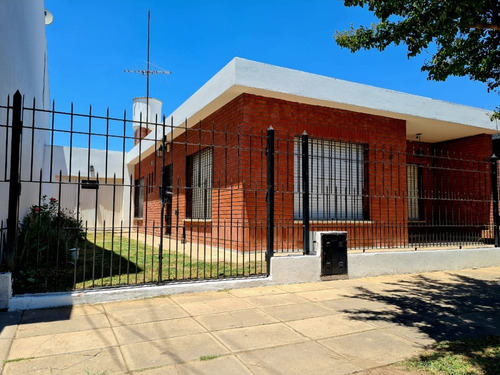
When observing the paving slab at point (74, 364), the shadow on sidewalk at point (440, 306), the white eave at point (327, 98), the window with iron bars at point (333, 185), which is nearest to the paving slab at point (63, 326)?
the paving slab at point (74, 364)

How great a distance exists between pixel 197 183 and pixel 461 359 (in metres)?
9.32

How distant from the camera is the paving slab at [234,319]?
3.84 meters

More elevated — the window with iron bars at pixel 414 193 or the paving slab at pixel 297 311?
the window with iron bars at pixel 414 193

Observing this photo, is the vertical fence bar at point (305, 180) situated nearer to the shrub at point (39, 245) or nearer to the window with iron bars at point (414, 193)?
the shrub at point (39, 245)

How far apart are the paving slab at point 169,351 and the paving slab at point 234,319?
361mm

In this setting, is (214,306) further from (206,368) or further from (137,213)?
(137,213)

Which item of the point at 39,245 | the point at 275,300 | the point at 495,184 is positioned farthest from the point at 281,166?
the point at 39,245

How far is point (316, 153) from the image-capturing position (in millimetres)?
9406

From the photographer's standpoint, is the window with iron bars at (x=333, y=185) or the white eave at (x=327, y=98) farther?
the window with iron bars at (x=333, y=185)

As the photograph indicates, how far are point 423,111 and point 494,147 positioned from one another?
4.42 meters

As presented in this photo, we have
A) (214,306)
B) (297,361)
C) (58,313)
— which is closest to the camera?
(297,361)

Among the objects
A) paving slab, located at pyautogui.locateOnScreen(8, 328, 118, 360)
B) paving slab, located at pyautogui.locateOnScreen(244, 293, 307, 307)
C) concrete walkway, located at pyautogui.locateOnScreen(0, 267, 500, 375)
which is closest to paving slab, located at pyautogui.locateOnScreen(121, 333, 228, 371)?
concrete walkway, located at pyautogui.locateOnScreen(0, 267, 500, 375)

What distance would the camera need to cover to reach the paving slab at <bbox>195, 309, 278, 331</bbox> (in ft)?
12.6

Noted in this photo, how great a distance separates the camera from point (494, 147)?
12727 mm
